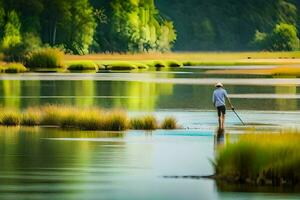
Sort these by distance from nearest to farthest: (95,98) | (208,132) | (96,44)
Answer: (208,132)
(95,98)
(96,44)

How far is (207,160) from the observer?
101 ft

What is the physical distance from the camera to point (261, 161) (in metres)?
25.3

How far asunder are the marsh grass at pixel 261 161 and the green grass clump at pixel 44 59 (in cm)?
10397

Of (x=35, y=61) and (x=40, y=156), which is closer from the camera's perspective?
(x=40, y=156)

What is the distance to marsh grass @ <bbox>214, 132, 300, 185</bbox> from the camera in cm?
2514

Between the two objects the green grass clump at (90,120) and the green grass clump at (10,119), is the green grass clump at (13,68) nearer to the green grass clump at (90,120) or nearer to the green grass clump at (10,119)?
the green grass clump at (10,119)

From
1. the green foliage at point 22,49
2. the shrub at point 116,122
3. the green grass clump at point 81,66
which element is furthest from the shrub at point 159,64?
the shrub at point 116,122

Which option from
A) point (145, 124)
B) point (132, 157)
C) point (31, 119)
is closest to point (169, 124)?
point (145, 124)

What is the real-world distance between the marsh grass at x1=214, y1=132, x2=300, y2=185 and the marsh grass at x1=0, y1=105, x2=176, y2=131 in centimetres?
1431

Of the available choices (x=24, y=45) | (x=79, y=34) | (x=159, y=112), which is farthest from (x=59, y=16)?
(x=159, y=112)

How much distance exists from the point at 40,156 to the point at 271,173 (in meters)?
8.64

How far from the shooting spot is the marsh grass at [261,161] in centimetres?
2514

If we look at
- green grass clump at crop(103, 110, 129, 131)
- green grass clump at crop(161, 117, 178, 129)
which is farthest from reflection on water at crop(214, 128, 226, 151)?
green grass clump at crop(103, 110, 129, 131)

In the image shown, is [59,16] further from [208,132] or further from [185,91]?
[208,132]
